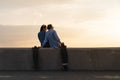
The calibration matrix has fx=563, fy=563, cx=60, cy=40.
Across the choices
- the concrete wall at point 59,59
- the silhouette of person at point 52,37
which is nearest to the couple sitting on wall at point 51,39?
the silhouette of person at point 52,37

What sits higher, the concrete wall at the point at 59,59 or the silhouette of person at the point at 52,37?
the silhouette of person at the point at 52,37

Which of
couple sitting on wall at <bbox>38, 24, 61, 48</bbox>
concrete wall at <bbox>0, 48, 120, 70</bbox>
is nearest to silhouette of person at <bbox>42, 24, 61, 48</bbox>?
couple sitting on wall at <bbox>38, 24, 61, 48</bbox>

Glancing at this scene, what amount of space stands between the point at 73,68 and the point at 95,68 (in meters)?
0.76

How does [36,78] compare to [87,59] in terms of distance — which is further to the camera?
[87,59]

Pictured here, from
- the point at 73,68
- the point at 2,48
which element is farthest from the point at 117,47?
the point at 2,48

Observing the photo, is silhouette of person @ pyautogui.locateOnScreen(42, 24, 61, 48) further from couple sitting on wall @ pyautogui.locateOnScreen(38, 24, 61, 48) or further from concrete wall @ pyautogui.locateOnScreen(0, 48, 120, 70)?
concrete wall @ pyautogui.locateOnScreen(0, 48, 120, 70)

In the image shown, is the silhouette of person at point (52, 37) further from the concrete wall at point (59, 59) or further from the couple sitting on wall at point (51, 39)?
the concrete wall at point (59, 59)

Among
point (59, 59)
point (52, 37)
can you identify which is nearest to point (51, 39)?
point (52, 37)

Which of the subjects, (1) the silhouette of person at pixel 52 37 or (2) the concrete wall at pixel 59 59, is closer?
(2) the concrete wall at pixel 59 59

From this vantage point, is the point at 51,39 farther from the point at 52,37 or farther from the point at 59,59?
the point at 59,59

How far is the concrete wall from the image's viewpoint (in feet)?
62.2

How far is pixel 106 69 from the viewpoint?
18859 millimetres

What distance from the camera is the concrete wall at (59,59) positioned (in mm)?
18969

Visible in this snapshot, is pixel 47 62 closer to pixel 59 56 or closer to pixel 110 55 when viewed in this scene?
pixel 59 56
